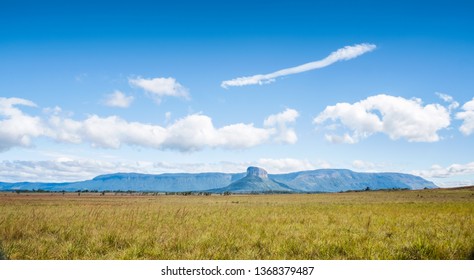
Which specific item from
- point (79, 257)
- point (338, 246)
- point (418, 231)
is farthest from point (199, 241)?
point (418, 231)

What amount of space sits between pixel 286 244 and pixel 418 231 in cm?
639

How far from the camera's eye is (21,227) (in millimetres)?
12773
